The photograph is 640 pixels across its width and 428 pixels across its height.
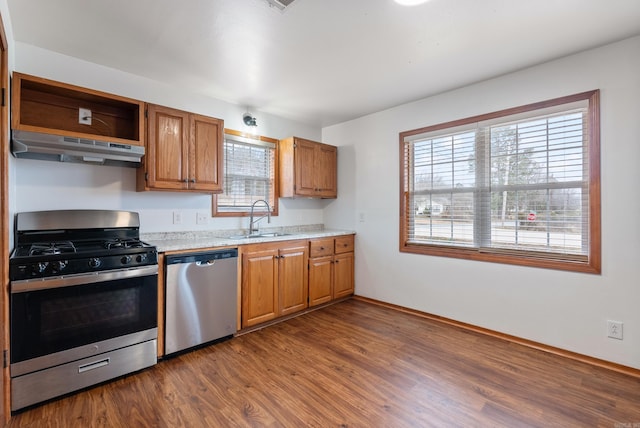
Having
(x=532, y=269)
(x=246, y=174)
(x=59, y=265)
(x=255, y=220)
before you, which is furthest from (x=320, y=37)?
(x=532, y=269)

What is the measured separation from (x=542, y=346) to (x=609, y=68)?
2.30 metres

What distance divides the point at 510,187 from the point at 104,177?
3.67 metres

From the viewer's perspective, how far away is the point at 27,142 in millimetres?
1974

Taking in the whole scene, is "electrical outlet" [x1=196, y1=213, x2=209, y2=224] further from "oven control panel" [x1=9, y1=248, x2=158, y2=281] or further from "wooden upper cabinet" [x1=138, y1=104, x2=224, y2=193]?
"oven control panel" [x1=9, y1=248, x2=158, y2=281]

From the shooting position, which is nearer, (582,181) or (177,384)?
(177,384)

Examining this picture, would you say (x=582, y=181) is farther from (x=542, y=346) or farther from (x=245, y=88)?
(x=245, y=88)

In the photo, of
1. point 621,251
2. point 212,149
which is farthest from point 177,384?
point 621,251

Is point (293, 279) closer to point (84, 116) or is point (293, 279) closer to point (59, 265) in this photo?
point (59, 265)

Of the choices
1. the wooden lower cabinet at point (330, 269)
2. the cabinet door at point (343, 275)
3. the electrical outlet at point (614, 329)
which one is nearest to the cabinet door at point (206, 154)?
the wooden lower cabinet at point (330, 269)

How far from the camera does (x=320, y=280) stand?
3609 millimetres

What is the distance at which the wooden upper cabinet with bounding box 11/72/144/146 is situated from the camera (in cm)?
208

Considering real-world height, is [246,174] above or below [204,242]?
above

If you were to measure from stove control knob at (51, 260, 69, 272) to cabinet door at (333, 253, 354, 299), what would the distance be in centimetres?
265

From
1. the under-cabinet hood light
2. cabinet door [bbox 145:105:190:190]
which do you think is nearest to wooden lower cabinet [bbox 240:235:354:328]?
cabinet door [bbox 145:105:190:190]
